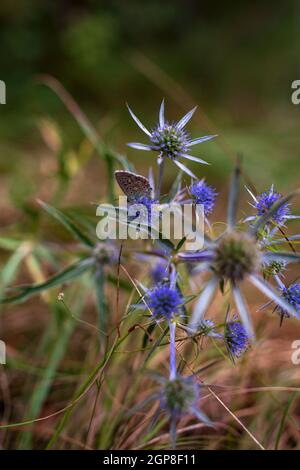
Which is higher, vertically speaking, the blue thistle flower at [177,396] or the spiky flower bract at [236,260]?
the spiky flower bract at [236,260]

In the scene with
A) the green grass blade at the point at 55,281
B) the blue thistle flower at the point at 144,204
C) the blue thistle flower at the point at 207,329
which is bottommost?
the blue thistle flower at the point at 207,329

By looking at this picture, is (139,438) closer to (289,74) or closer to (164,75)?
(164,75)

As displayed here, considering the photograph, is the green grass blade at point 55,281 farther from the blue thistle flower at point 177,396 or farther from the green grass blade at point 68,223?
the blue thistle flower at point 177,396

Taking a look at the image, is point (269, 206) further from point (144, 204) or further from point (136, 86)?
point (136, 86)

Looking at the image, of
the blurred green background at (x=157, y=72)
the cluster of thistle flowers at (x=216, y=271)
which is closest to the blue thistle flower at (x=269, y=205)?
the cluster of thistle flowers at (x=216, y=271)
